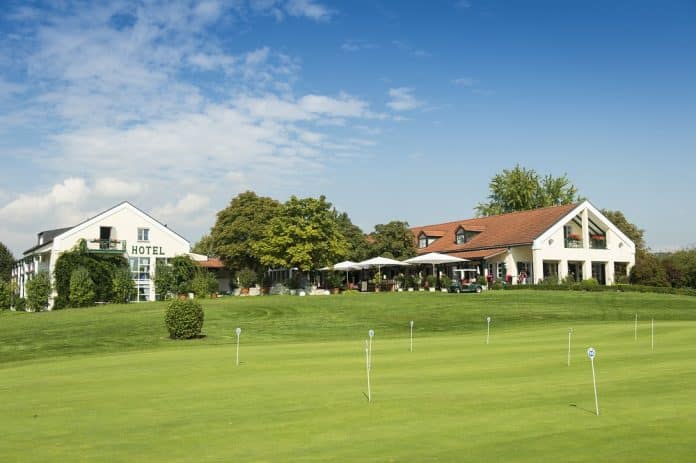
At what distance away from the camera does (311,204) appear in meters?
58.6

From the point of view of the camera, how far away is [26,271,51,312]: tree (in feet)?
185

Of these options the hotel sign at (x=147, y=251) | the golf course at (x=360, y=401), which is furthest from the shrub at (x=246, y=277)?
the golf course at (x=360, y=401)

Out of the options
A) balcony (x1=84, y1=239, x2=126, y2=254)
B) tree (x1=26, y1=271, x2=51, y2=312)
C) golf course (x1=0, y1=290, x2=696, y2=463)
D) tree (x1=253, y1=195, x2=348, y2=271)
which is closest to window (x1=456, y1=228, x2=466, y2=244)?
tree (x1=253, y1=195, x2=348, y2=271)

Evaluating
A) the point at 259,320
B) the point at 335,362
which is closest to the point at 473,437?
the point at 335,362

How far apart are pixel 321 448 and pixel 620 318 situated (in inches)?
1323

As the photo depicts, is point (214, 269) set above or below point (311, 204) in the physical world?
below

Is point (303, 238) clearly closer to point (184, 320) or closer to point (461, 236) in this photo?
point (461, 236)

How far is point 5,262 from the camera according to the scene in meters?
111

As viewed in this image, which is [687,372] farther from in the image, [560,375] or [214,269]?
[214,269]

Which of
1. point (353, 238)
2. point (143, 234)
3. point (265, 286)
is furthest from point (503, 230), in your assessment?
point (143, 234)

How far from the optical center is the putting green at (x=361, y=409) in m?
8.37

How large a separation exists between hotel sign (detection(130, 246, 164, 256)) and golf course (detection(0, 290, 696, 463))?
121 ft

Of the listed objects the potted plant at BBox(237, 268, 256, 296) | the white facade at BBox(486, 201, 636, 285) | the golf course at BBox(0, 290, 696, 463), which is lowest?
the golf course at BBox(0, 290, 696, 463)

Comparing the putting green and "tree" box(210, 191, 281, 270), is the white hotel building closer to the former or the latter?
"tree" box(210, 191, 281, 270)
